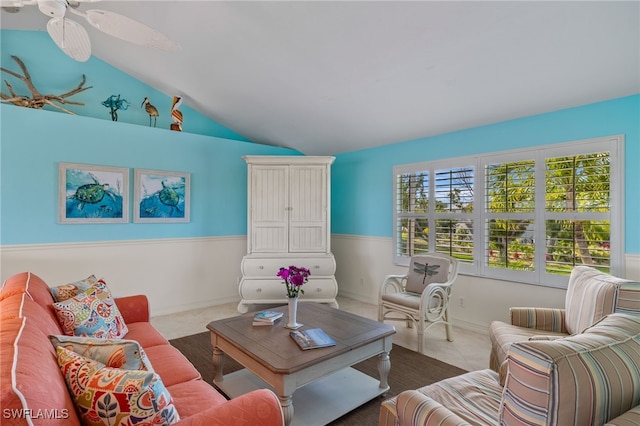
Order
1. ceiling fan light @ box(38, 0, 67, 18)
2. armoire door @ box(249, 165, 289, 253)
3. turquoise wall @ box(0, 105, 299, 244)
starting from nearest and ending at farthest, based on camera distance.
→ ceiling fan light @ box(38, 0, 67, 18) < turquoise wall @ box(0, 105, 299, 244) < armoire door @ box(249, 165, 289, 253)

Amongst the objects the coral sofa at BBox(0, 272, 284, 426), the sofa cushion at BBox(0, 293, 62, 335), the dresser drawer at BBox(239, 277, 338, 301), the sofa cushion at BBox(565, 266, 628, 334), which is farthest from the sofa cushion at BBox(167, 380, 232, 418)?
the dresser drawer at BBox(239, 277, 338, 301)

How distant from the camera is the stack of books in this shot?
233cm

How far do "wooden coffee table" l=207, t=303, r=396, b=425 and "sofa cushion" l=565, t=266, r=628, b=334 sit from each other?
1196 millimetres

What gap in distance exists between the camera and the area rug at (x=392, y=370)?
1994mm

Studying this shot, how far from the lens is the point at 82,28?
1.75 meters

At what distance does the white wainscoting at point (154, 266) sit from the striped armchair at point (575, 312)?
3.51 meters

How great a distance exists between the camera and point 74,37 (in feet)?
5.94

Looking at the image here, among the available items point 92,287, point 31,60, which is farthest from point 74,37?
point 31,60

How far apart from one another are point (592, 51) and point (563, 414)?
2.59 meters

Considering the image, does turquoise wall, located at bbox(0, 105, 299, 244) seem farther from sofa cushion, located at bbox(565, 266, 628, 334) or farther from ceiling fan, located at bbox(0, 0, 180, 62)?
sofa cushion, located at bbox(565, 266, 628, 334)

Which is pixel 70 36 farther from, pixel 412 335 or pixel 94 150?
pixel 412 335

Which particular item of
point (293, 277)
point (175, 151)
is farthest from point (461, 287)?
point (175, 151)

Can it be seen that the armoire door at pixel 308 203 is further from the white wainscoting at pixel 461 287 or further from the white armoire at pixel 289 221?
the white wainscoting at pixel 461 287

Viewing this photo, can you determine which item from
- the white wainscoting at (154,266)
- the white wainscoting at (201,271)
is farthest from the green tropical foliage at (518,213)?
the white wainscoting at (154,266)
